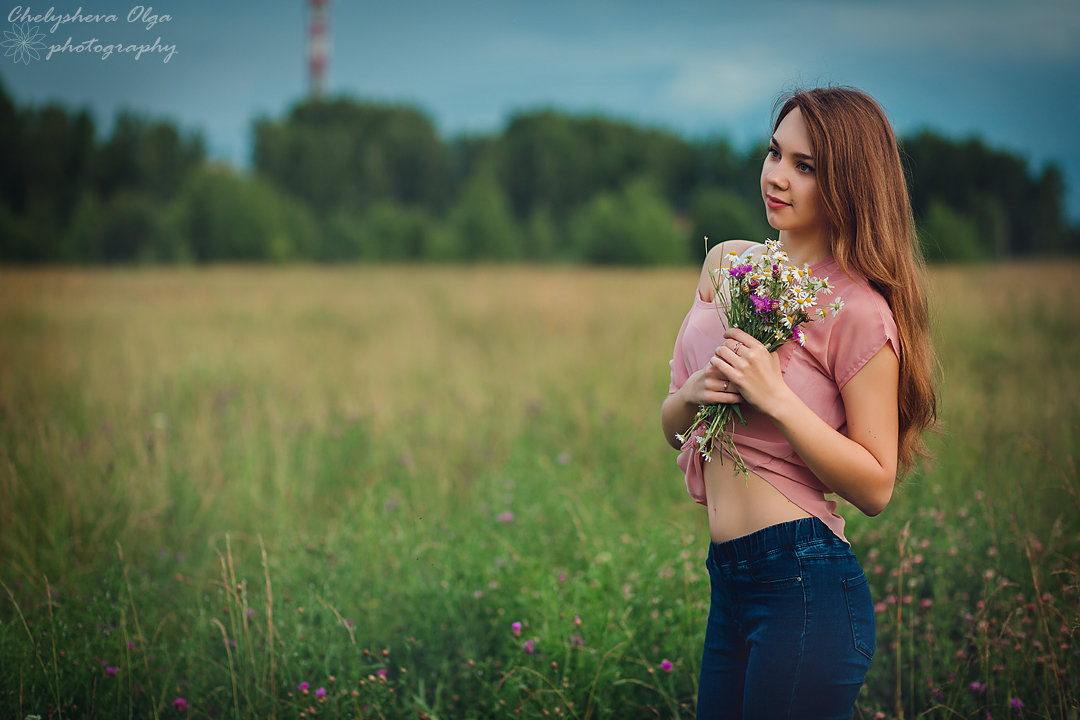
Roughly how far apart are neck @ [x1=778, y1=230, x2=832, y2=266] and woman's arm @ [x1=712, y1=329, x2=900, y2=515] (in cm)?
27

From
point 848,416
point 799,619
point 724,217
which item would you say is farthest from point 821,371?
point 724,217

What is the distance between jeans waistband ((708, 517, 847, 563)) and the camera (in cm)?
148

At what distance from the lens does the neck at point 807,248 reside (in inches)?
63.0

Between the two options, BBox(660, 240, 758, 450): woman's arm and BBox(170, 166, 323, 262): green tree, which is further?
BBox(170, 166, 323, 262): green tree

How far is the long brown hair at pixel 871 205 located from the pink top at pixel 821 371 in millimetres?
44

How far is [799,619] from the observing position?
1430 mm

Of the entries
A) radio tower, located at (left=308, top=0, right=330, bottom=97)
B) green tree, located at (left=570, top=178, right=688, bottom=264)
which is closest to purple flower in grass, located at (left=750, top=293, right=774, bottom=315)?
green tree, located at (left=570, top=178, right=688, bottom=264)

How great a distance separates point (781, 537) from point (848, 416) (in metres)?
0.28

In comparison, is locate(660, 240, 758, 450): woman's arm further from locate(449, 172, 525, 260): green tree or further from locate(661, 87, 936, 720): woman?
locate(449, 172, 525, 260): green tree

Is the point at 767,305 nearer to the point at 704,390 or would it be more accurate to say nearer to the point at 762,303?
the point at 762,303

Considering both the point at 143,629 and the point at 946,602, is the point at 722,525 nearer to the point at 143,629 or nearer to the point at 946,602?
the point at 946,602

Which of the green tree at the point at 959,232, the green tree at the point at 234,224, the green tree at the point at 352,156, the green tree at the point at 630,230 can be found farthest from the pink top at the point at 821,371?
the green tree at the point at 352,156

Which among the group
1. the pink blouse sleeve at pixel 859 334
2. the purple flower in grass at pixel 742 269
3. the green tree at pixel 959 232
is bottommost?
the pink blouse sleeve at pixel 859 334

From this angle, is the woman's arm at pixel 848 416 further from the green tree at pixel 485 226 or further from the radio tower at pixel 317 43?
the radio tower at pixel 317 43
